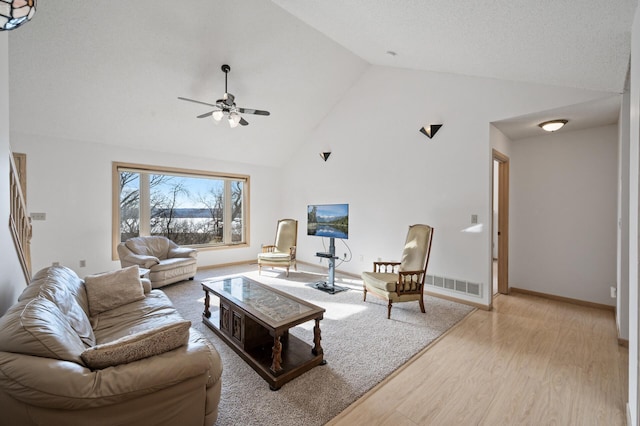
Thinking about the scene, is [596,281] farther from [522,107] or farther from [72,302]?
[72,302]

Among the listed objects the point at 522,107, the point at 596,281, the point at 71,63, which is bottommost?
the point at 596,281

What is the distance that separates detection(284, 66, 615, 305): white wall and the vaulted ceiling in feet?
1.35

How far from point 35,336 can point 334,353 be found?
6.60 ft

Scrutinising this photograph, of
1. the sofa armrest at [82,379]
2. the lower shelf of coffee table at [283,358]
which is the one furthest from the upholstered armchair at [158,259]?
the sofa armrest at [82,379]

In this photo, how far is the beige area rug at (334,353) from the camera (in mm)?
1758

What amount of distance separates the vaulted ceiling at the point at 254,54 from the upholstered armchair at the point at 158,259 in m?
1.86

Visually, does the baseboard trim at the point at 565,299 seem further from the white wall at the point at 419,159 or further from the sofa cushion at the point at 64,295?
the sofa cushion at the point at 64,295

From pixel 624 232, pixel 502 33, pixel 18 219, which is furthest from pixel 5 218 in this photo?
pixel 624 232

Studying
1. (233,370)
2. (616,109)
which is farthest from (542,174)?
(233,370)

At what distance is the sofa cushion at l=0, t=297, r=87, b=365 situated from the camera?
1155 mm

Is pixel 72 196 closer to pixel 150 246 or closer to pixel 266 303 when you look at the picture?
pixel 150 246

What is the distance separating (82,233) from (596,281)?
7.83 meters

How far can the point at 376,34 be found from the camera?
2947 millimetres

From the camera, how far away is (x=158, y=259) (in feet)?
14.7
